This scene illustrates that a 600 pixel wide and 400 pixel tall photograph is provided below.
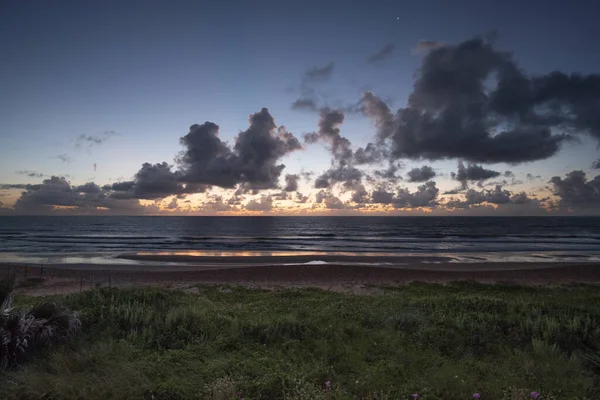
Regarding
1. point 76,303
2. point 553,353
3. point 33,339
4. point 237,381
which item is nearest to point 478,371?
point 553,353

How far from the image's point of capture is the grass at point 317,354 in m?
5.96

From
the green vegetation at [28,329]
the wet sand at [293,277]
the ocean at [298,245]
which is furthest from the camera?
the ocean at [298,245]

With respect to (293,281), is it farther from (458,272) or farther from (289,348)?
(289,348)

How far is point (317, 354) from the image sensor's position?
7.70 m

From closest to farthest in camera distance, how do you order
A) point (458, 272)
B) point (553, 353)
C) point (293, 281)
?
point (553, 353) < point (293, 281) < point (458, 272)

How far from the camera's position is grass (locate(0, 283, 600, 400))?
5.96 m

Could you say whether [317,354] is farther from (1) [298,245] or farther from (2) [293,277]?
(1) [298,245]

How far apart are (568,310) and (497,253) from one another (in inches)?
1471

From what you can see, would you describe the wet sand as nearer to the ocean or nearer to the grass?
the grass

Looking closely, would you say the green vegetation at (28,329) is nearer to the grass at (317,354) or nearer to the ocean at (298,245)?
the grass at (317,354)

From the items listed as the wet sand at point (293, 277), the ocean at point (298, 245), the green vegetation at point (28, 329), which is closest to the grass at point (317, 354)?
the green vegetation at point (28, 329)

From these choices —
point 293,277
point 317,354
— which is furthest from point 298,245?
point 317,354

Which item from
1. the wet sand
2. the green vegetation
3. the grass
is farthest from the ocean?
the green vegetation

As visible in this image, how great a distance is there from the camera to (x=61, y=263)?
33.6 m
